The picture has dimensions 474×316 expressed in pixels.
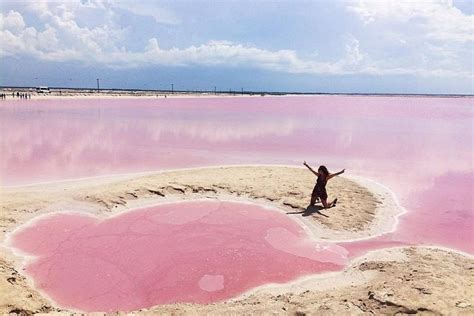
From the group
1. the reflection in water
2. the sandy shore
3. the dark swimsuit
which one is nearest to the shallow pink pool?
the sandy shore

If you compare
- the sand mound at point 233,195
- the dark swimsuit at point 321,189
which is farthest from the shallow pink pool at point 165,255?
the dark swimsuit at point 321,189

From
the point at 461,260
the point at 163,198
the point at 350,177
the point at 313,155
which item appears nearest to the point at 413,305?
the point at 461,260

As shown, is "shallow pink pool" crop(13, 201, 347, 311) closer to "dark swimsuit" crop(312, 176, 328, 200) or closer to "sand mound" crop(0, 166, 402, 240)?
"sand mound" crop(0, 166, 402, 240)

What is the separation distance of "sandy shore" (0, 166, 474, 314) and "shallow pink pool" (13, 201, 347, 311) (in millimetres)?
448

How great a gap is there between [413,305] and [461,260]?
12.7 feet

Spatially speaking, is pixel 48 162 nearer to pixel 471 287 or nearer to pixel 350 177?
pixel 350 177

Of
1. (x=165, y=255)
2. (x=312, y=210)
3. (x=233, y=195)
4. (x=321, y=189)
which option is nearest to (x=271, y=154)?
(x=233, y=195)

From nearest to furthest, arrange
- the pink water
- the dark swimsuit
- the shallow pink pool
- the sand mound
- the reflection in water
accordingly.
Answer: the shallow pink pool
the sand mound
the dark swimsuit
the pink water
the reflection in water

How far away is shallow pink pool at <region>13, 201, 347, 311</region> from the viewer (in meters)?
8.05

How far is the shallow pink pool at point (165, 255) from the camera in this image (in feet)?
26.4

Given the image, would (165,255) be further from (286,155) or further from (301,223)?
(286,155)

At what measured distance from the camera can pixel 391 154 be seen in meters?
24.6

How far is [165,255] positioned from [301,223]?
4.14 metres

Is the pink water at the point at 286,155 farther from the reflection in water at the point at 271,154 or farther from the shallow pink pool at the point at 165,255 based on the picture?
the shallow pink pool at the point at 165,255
